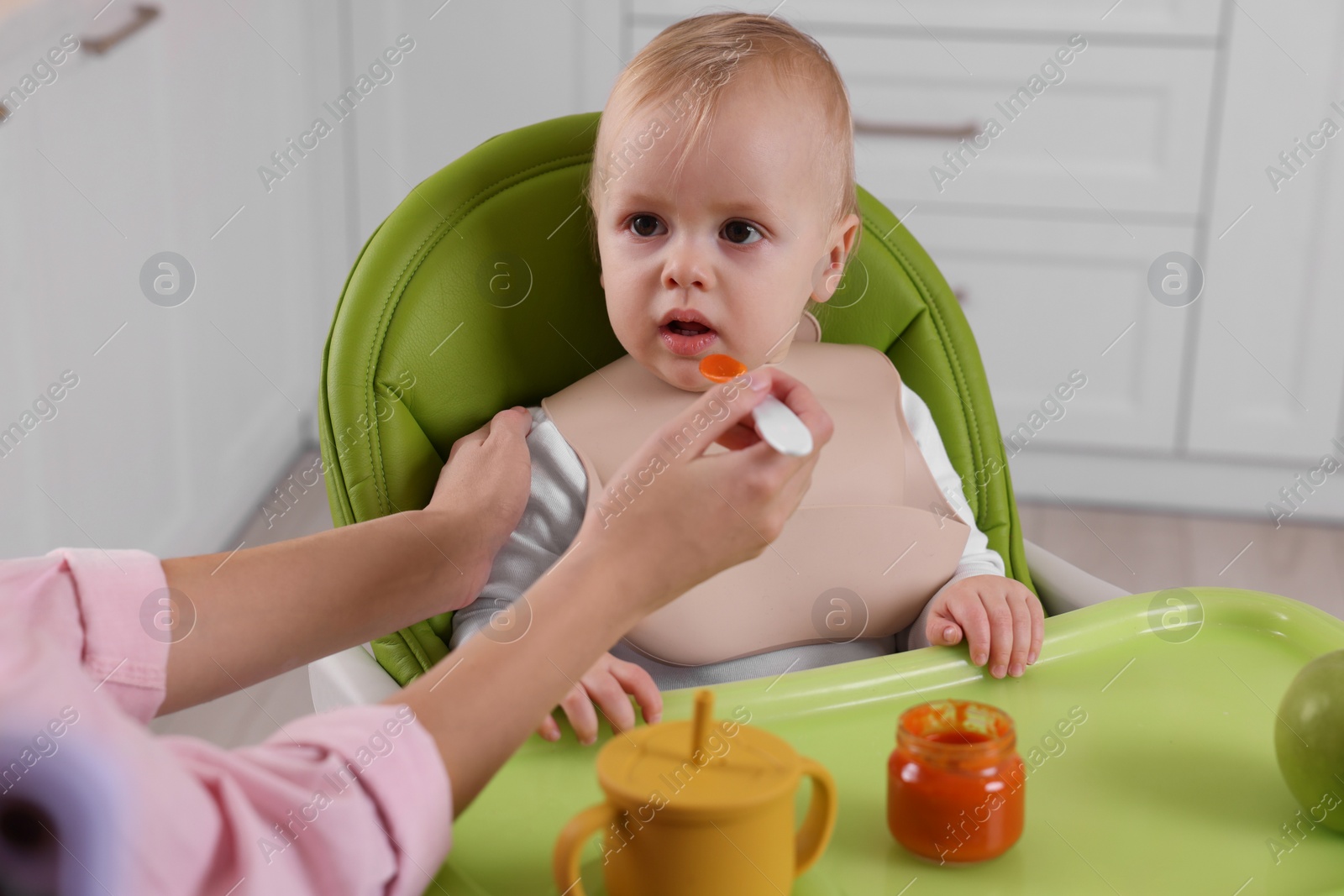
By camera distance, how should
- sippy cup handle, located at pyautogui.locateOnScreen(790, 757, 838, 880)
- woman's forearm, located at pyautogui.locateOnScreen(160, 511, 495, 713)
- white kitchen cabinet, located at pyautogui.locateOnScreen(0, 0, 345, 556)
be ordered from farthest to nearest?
white kitchen cabinet, located at pyautogui.locateOnScreen(0, 0, 345, 556) < woman's forearm, located at pyautogui.locateOnScreen(160, 511, 495, 713) < sippy cup handle, located at pyautogui.locateOnScreen(790, 757, 838, 880)

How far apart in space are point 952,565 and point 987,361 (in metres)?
1.34

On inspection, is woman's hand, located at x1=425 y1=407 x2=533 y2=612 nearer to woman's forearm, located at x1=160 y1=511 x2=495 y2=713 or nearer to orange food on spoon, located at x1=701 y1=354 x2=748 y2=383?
woman's forearm, located at x1=160 y1=511 x2=495 y2=713

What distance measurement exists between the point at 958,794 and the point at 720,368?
0.39m

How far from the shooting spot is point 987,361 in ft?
7.50

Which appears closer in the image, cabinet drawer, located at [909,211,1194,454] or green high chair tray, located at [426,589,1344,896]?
green high chair tray, located at [426,589,1344,896]

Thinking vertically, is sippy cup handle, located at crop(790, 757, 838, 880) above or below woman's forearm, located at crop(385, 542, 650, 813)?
below

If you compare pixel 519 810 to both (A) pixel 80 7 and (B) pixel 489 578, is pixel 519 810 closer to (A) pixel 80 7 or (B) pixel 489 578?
(B) pixel 489 578

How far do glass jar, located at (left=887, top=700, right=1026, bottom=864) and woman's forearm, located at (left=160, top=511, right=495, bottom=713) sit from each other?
0.33m

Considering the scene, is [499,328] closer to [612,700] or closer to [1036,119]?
[612,700]

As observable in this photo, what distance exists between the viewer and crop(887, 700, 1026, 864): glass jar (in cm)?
66

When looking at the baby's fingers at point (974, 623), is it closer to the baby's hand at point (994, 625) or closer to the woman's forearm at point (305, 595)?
the baby's hand at point (994, 625)

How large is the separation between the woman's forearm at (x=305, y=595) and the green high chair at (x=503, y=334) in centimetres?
9

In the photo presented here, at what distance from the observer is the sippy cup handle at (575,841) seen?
0.58 meters

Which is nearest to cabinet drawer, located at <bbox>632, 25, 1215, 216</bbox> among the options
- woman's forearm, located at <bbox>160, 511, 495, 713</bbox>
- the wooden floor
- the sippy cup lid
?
the wooden floor
